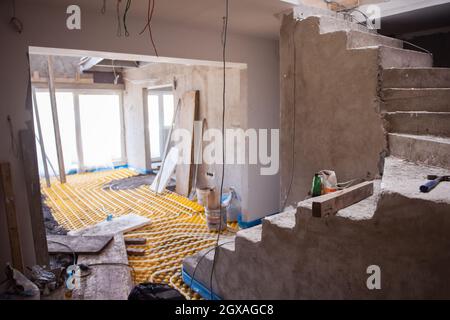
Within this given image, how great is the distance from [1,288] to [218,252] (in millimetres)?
1730

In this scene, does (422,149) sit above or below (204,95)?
below

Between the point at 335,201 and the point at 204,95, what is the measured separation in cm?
455

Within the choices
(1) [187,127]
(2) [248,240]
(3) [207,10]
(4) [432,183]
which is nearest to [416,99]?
(4) [432,183]

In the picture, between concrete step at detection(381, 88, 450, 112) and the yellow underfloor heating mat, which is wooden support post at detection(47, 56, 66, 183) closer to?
the yellow underfloor heating mat

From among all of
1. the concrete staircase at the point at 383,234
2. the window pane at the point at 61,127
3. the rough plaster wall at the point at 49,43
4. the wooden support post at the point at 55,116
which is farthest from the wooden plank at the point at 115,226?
the window pane at the point at 61,127

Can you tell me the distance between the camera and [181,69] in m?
6.55

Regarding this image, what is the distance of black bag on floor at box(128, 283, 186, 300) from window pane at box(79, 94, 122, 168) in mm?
6977

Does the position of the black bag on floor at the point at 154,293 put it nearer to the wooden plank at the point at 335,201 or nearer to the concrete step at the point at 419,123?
the wooden plank at the point at 335,201

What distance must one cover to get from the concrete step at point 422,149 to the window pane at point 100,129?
Answer: 313 inches

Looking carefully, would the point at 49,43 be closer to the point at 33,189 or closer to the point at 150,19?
the point at 150,19

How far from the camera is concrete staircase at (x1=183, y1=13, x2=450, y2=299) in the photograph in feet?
4.77

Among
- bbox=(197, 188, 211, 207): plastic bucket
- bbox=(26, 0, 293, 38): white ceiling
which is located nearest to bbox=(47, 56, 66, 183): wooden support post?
bbox=(197, 188, 211, 207): plastic bucket

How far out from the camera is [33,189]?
9.45 feet

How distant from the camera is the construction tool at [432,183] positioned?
4.88 feet
